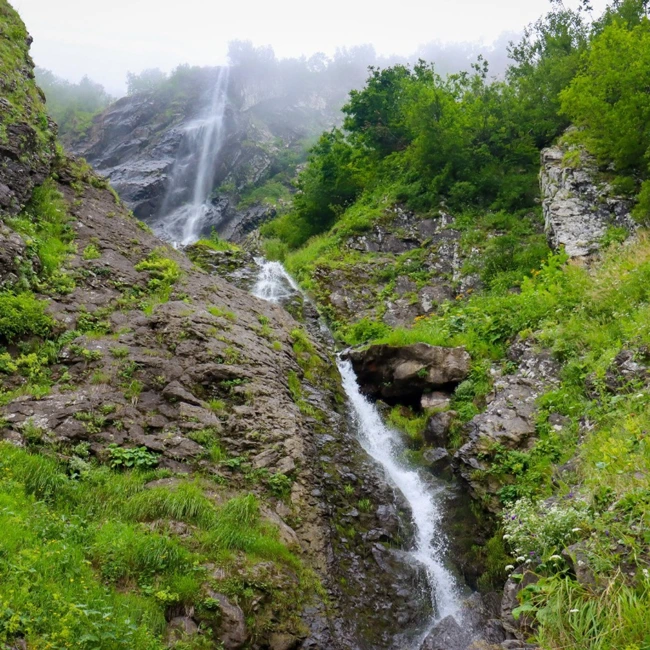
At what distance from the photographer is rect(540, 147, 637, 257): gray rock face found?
12977mm

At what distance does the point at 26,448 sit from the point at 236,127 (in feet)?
133

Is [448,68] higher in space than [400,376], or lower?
higher

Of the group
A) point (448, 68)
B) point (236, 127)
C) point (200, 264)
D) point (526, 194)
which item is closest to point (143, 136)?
point (236, 127)

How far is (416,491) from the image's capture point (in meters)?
9.48

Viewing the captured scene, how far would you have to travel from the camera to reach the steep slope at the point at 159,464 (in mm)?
5078

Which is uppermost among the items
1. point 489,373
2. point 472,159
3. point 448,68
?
point 448,68

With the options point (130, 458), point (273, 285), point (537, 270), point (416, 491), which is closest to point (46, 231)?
point (130, 458)

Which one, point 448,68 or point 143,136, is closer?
point 143,136

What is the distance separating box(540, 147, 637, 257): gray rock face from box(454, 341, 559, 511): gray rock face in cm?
431

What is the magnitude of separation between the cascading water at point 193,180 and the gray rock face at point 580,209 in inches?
842

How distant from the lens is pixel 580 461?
7250 mm

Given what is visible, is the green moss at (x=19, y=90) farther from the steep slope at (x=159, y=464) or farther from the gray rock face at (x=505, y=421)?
the gray rock face at (x=505, y=421)

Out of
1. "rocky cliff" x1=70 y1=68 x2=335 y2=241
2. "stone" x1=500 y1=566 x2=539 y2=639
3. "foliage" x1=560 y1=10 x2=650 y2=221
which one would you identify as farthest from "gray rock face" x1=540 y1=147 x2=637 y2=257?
"rocky cliff" x1=70 y1=68 x2=335 y2=241

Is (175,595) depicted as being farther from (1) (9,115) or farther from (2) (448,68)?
(2) (448,68)
